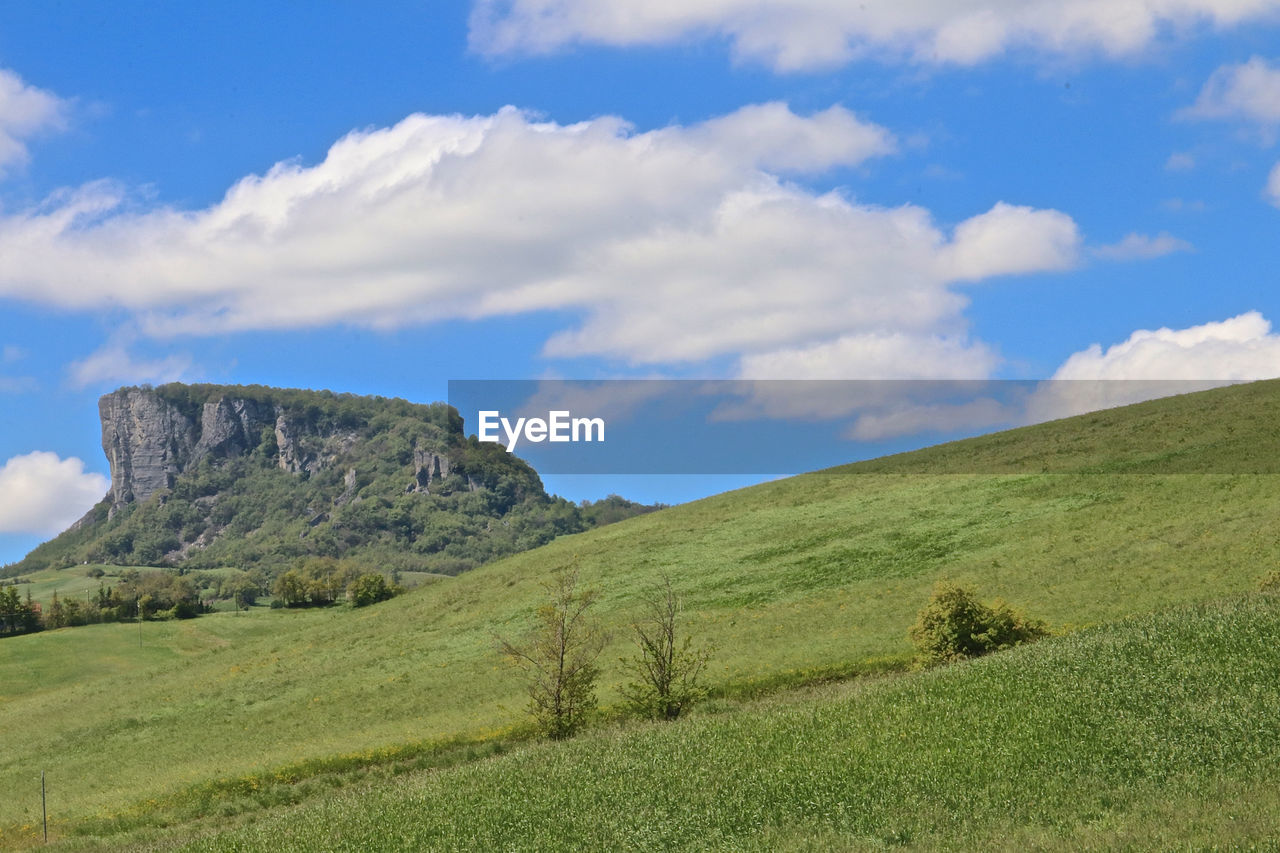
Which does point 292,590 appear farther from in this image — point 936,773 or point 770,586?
point 936,773

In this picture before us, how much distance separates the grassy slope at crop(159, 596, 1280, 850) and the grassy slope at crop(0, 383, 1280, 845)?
1580cm

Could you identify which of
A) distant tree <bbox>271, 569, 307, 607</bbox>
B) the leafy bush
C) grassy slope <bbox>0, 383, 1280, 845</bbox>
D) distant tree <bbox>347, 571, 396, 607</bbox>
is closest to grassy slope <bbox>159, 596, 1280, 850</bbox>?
Result: the leafy bush

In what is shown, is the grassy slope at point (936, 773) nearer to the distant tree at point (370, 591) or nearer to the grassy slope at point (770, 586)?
the grassy slope at point (770, 586)

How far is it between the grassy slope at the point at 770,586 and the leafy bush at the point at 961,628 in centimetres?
575

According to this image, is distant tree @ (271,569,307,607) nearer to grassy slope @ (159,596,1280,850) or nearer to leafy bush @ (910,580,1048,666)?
leafy bush @ (910,580,1048,666)

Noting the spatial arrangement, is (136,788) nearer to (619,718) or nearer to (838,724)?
(619,718)

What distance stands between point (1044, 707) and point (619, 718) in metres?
19.2

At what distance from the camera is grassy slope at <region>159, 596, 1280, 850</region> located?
759 inches

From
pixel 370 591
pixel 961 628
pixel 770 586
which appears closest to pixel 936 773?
pixel 961 628

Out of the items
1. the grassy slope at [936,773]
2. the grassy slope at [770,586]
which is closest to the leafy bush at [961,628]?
the grassy slope at [770,586]

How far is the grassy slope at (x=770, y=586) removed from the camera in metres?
50.0

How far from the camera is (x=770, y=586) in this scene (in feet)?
220

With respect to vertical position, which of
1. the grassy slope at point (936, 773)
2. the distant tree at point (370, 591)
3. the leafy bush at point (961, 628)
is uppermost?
the distant tree at point (370, 591)

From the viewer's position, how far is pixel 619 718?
41.1 metres
